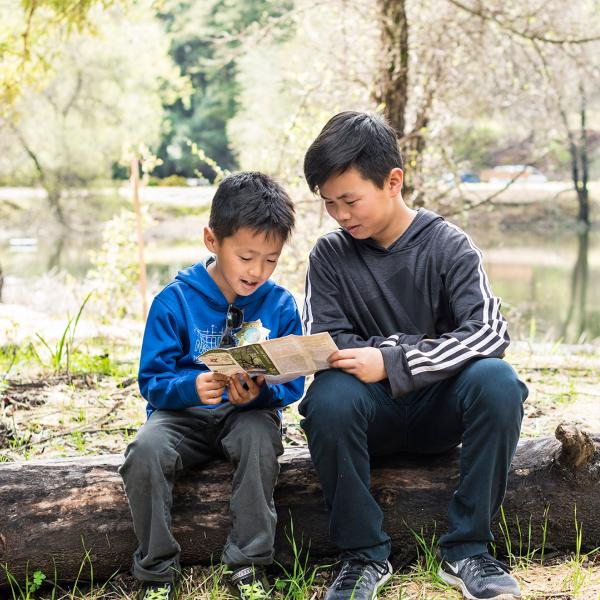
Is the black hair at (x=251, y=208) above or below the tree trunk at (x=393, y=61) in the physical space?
below

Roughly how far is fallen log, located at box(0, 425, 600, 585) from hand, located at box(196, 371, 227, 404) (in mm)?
226

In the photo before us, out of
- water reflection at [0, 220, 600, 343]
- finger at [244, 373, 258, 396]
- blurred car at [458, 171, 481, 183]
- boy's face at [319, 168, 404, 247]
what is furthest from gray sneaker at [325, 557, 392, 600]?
water reflection at [0, 220, 600, 343]

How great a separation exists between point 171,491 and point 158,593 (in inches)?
9.8

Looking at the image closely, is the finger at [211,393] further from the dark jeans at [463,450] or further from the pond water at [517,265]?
the pond water at [517,265]

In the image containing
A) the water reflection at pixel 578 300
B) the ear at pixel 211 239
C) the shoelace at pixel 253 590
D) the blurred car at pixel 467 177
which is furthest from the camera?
the water reflection at pixel 578 300

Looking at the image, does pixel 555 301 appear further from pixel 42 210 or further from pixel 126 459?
pixel 42 210

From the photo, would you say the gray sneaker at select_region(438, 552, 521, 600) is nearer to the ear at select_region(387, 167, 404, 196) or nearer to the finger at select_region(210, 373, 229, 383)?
the finger at select_region(210, 373, 229, 383)

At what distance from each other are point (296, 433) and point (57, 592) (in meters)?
1.08

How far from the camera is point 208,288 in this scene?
7.94ft

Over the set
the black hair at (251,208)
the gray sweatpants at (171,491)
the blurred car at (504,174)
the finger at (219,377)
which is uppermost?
the blurred car at (504,174)

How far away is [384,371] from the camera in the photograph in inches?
87.1

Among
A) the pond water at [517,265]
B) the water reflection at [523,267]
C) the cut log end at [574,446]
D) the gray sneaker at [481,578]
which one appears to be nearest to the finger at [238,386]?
the gray sneaker at [481,578]

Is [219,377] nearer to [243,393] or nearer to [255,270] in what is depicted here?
[243,393]

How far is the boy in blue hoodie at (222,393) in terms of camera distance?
2109mm
